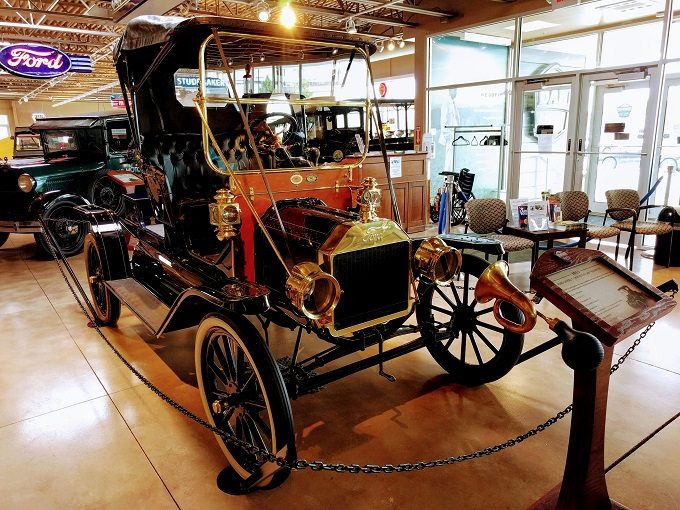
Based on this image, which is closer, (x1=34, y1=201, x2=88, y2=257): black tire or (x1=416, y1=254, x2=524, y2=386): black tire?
(x1=416, y1=254, x2=524, y2=386): black tire

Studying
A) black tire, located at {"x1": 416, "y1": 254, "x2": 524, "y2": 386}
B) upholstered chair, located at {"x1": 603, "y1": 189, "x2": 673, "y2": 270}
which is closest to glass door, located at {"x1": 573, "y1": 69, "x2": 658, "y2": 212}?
upholstered chair, located at {"x1": 603, "y1": 189, "x2": 673, "y2": 270}

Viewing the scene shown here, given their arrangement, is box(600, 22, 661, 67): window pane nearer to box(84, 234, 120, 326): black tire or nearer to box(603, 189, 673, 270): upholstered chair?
box(603, 189, 673, 270): upholstered chair

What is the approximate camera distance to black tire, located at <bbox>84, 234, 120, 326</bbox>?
3925 mm

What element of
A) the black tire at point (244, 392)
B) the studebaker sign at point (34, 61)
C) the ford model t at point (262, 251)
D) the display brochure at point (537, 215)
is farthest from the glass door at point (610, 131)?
the studebaker sign at point (34, 61)

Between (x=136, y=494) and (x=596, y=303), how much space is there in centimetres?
204

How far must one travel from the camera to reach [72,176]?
6824mm

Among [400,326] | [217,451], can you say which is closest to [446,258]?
[400,326]

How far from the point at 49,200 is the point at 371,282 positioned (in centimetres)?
562

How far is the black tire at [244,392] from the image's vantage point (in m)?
1.89

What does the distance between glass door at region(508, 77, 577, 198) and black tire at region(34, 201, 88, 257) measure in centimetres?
673

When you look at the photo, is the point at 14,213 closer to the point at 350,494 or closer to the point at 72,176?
the point at 72,176

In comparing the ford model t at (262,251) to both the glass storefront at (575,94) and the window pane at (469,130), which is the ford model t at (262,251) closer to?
the glass storefront at (575,94)

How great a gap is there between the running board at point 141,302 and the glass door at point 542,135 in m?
5.97

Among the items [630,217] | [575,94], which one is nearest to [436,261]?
[630,217]
